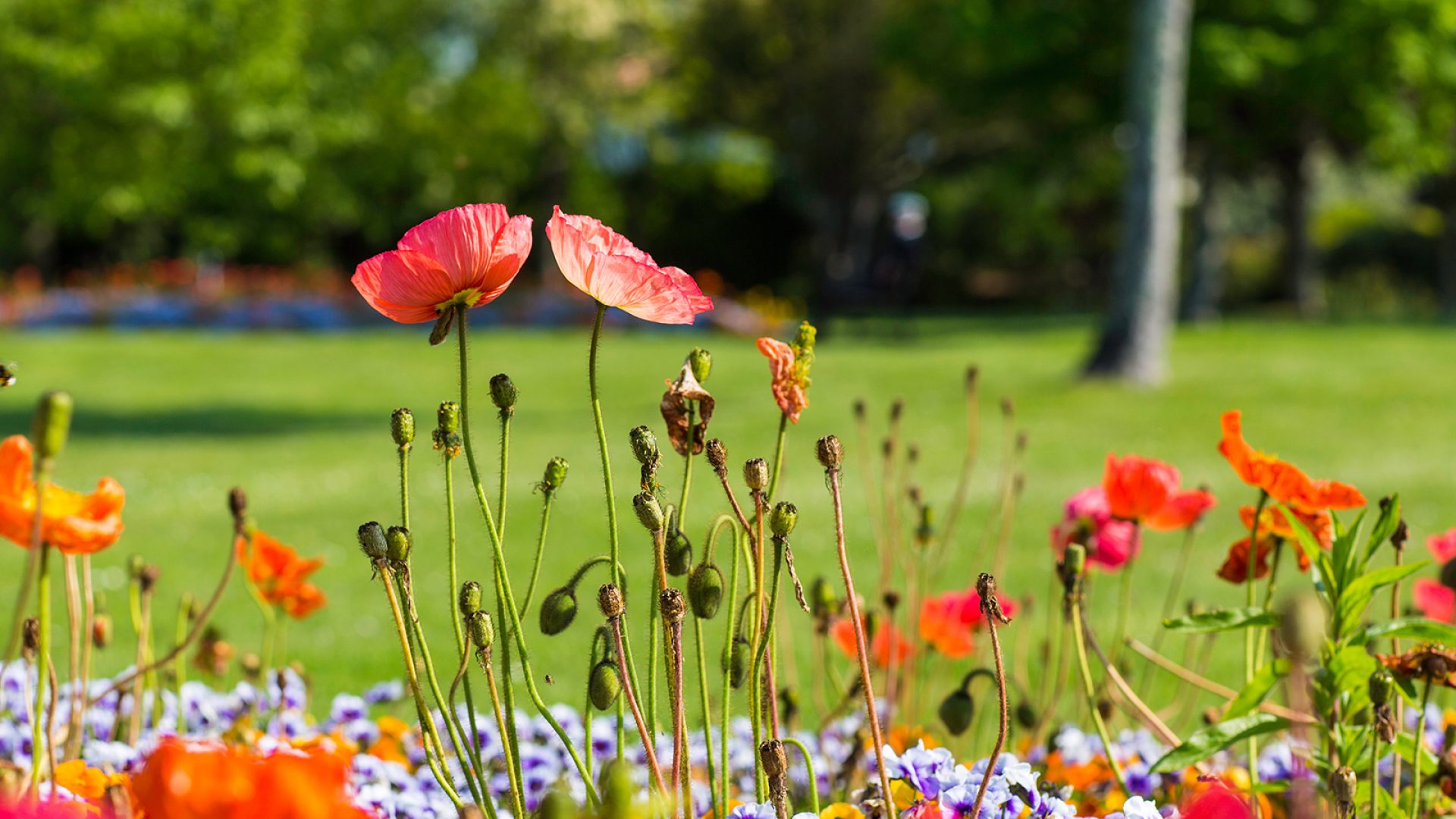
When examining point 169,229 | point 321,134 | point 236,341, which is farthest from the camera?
point 169,229

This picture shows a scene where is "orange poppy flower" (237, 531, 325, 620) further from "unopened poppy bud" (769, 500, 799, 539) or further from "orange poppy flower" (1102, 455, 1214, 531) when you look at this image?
"orange poppy flower" (1102, 455, 1214, 531)

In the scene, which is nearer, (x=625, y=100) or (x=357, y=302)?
(x=357, y=302)

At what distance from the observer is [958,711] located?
1656mm

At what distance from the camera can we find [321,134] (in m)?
22.4

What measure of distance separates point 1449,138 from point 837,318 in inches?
355

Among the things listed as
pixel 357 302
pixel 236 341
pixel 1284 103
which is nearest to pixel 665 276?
pixel 236 341

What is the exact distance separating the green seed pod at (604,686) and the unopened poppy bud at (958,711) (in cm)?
58

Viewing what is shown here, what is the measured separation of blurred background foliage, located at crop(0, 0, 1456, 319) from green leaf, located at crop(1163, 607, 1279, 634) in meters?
15.8

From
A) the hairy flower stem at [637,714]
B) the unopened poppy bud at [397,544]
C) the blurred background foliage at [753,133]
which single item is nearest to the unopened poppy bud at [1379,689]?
the hairy flower stem at [637,714]

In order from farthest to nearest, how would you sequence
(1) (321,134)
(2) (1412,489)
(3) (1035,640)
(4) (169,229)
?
(4) (169,229)
(1) (321,134)
(2) (1412,489)
(3) (1035,640)

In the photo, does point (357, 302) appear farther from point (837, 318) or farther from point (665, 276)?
point (665, 276)

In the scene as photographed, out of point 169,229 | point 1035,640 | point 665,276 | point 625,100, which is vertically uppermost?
point 625,100

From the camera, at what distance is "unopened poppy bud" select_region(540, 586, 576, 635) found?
1.26 meters

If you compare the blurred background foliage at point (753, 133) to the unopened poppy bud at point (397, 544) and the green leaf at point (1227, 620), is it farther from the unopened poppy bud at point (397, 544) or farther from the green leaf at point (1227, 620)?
the unopened poppy bud at point (397, 544)
